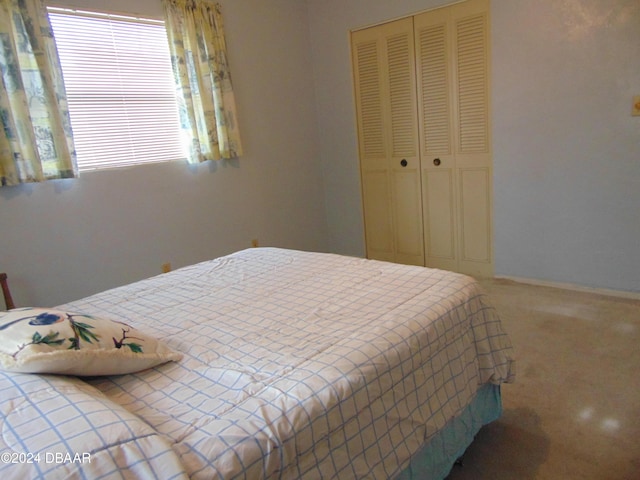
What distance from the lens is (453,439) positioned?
1.56 metres

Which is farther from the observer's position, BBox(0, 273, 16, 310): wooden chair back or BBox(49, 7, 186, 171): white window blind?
BBox(49, 7, 186, 171): white window blind

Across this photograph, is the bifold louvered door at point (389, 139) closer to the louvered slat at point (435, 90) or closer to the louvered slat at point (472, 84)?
the louvered slat at point (435, 90)

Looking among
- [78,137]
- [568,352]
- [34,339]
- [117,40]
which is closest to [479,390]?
[568,352]

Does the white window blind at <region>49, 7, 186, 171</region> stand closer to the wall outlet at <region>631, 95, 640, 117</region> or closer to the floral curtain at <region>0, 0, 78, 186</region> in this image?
the floral curtain at <region>0, 0, 78, 186</region>

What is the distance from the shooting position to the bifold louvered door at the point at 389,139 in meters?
3.88

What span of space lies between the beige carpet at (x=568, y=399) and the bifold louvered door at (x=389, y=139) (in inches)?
53.7

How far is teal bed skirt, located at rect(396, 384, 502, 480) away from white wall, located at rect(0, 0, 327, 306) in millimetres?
2473

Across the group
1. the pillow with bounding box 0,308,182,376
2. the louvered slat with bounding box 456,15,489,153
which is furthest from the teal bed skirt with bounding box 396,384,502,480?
the louvered slat with bounding box 456,15,489,153

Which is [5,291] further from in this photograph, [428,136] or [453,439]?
[428,136]

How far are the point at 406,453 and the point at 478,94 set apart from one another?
2.98 m

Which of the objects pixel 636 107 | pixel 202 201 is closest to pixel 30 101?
pixel 202 201

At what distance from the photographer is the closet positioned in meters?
3.55

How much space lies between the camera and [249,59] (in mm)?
3898

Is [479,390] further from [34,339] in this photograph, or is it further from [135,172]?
[135,172]
